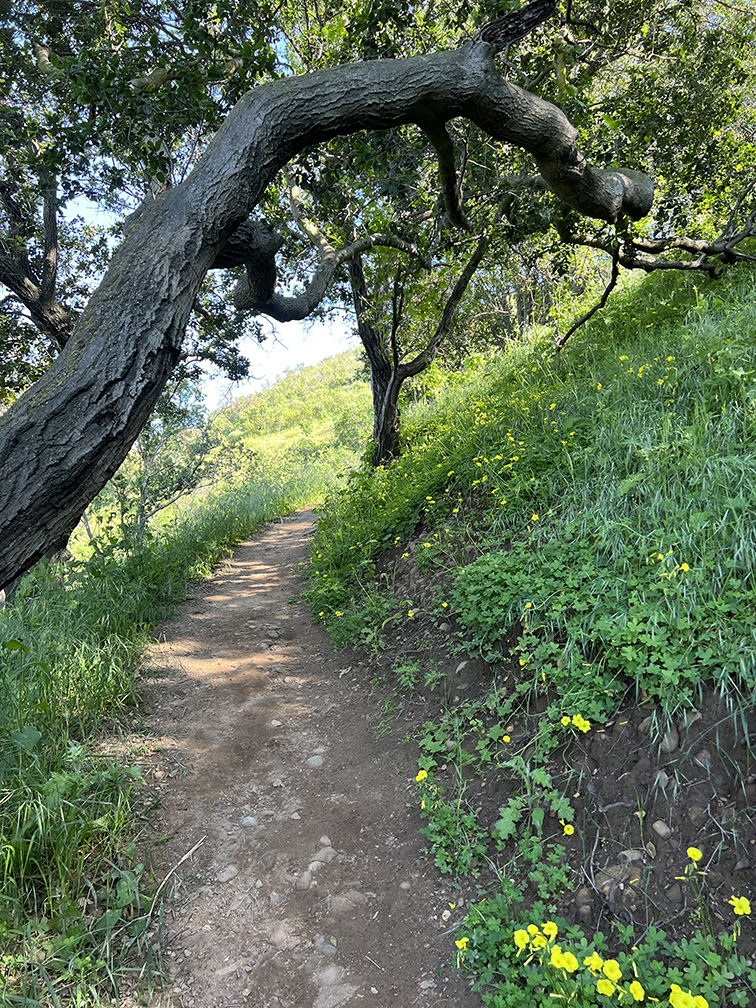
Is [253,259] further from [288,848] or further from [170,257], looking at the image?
[288,848]

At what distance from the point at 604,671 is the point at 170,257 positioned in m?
2.68

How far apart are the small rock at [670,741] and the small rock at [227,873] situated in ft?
6.11

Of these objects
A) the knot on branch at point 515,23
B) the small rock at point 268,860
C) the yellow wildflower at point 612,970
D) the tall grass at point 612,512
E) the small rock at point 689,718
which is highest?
the knot on branch at point 515,23

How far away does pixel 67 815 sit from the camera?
2.28m

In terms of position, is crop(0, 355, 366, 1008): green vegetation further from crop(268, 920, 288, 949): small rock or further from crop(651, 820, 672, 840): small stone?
crop(651, 820, 672, 840): small stone

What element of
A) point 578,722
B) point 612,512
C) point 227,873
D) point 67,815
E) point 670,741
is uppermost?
point 612,512

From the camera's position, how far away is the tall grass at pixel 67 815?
1857 mm

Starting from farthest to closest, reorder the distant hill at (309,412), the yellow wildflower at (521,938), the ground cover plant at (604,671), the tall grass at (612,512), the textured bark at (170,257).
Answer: the distant hill at (309,412)
the tall grass at (612,512)
the textured bark at (170,257)
the ground cover plant at (604,671)
the yellow wildflower at (521,938)

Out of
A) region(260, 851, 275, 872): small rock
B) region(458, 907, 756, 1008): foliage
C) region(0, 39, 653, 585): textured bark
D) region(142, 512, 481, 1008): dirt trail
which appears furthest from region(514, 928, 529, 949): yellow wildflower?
region(0, 39, 653, 585): textured bark

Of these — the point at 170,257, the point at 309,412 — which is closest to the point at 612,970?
the point at 170,257

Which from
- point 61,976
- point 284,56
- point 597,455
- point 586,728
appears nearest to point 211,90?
point 284,56

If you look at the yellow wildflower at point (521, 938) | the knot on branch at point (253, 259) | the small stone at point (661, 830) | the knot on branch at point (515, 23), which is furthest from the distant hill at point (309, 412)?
the yellow wildflower at point (521, 938)

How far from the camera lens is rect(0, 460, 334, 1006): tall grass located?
6.09 feet

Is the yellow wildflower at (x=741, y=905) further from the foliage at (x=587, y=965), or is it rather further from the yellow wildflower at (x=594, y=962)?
the yellow wildflower at (x=594, y=962)
